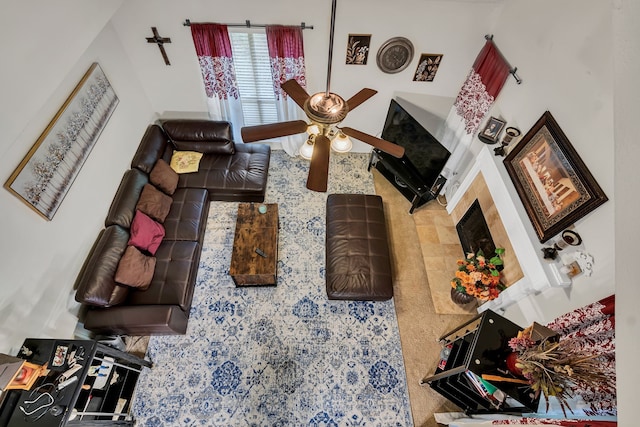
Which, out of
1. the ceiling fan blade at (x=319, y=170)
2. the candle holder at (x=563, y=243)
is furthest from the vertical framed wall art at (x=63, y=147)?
the candle holder at (x=563, y=243)

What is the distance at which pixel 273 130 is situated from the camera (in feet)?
6.06

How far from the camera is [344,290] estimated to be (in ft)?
11.4

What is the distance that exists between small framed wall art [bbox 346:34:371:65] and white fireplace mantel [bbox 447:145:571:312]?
1834 mm

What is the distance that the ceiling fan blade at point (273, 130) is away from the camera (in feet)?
5.95

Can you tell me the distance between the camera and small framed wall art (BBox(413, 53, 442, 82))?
3865 millimetres

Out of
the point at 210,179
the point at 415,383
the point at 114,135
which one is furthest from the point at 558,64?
the point at 114,135

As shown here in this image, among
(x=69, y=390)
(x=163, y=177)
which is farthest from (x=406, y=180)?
(x=69, y=390)

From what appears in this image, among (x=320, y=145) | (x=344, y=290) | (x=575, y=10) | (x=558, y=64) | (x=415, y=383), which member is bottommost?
(x=415, y=383)

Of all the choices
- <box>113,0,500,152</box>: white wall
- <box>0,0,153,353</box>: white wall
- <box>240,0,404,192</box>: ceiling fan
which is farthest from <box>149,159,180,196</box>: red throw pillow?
<box>240,0,404,192</box>: ceiling fan

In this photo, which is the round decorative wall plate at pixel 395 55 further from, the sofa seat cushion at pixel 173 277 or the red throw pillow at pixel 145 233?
the red throw pillow at pixel 145 233

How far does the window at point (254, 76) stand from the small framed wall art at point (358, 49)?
3.42 feet

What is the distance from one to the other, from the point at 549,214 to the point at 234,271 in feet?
10.1

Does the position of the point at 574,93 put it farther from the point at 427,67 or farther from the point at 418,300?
the point at 418,300

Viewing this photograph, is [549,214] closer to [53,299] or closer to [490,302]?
[490,302]
